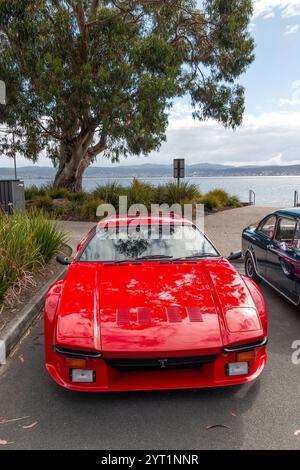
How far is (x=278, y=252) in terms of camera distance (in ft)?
16.8

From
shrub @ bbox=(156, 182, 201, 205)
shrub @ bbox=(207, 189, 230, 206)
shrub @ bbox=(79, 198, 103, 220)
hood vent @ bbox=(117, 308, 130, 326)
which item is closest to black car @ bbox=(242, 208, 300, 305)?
hood vent @ bbox=(117, 308, 130, 326)

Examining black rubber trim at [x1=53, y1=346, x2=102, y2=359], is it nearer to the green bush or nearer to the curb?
the curb

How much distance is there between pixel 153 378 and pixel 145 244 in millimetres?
1780

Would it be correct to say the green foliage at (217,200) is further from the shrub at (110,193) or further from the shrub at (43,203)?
the shrub at (43,203)

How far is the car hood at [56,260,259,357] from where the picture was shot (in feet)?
9.05

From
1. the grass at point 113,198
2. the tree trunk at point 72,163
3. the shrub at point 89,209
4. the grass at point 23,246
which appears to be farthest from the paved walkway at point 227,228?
the tree trunk at point 72,163

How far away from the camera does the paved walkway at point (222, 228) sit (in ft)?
30.6

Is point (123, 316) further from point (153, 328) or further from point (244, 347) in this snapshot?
point (244, 347)

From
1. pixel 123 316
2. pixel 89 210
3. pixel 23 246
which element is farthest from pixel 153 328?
pixel 89 210

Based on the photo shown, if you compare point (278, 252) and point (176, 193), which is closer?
point (278, 252)

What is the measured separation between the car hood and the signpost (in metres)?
13.8

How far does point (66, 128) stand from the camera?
621 inches

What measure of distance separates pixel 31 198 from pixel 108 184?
397cm
